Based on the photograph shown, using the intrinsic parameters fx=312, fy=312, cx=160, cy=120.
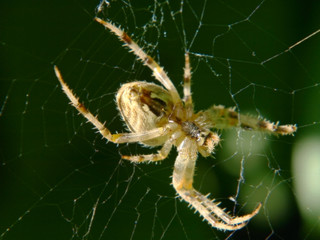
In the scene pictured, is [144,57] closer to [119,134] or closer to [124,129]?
[119,134]

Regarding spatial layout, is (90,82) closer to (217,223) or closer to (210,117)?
(210,117)

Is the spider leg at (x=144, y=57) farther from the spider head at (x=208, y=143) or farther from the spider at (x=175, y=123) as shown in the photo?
the spider head at (x=208, y=143)

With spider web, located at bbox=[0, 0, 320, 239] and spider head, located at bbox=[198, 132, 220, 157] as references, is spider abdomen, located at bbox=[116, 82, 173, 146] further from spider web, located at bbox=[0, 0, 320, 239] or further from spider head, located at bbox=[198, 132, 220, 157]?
spider web, located at bbox=[0, 0, 320, 239]

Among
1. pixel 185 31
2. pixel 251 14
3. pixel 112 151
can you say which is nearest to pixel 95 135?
pixel 112 151

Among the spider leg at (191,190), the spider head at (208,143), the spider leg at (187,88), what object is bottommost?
the spider leg at (191,190)

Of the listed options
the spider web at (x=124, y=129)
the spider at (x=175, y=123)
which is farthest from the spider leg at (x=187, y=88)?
the spider web at (x=124, y=129)

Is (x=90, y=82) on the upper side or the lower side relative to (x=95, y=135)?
upper

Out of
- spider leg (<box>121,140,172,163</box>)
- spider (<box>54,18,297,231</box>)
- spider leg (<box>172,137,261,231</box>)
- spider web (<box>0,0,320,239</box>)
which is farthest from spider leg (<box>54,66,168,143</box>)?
spider web (<box>0,0,320,239</box>)
